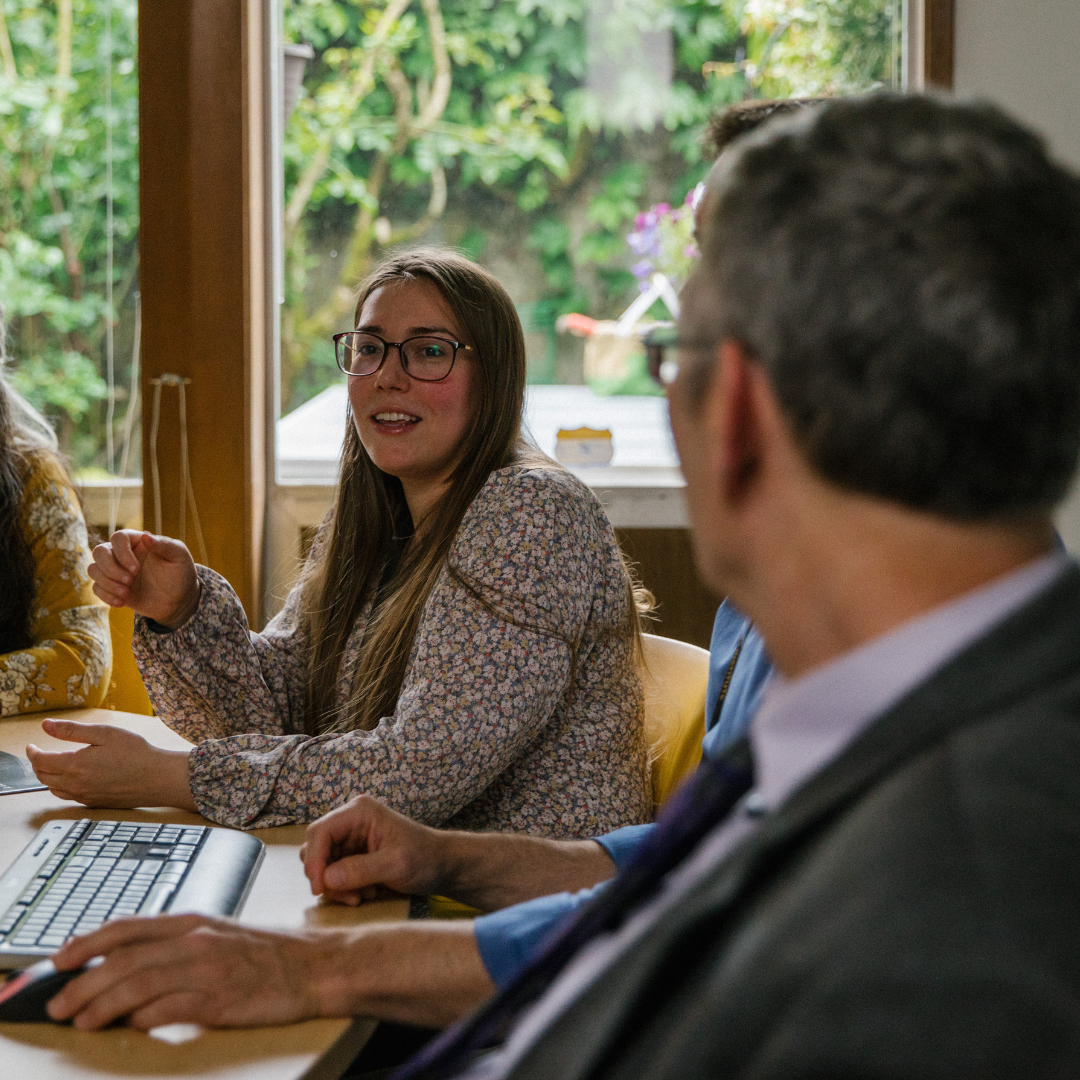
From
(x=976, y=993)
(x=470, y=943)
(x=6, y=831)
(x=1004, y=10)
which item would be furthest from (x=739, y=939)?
(x=1004, y=10)

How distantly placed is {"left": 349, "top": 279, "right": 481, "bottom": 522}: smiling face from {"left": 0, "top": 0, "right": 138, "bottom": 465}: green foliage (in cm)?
154

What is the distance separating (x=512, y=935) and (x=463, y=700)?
0.39 metres

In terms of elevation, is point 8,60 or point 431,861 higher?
point 8,60

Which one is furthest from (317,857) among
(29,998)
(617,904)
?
(617,904)

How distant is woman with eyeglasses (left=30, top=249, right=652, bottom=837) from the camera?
51.6 inches

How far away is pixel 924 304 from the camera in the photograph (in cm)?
53

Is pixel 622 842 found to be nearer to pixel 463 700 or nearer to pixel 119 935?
pixel 463 700

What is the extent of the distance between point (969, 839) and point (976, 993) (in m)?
0.06

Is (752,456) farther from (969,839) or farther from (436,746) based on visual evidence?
(436,746)

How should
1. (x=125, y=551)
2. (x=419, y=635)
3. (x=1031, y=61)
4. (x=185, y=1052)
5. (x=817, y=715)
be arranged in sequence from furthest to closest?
(x=1031, y=61), (x=125, y=551), (x=419, y=635), (x=185, y=1052), (x=817, y=715)

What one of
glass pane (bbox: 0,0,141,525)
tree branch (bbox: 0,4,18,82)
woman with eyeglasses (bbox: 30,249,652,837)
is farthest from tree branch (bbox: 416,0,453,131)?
woman with eyeglasses (bbox: 30,249,652,837)

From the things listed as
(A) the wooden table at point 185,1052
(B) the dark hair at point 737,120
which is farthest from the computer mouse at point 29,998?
(B) the dark hair at point 737,120

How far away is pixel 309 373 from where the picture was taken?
3.02m

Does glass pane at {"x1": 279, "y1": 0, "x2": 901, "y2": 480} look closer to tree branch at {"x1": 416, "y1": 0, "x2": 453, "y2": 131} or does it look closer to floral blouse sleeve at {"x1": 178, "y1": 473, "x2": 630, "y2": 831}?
tree branch at {"x1": 416, "y1": 0, "x2": 453, "y2": 131}
